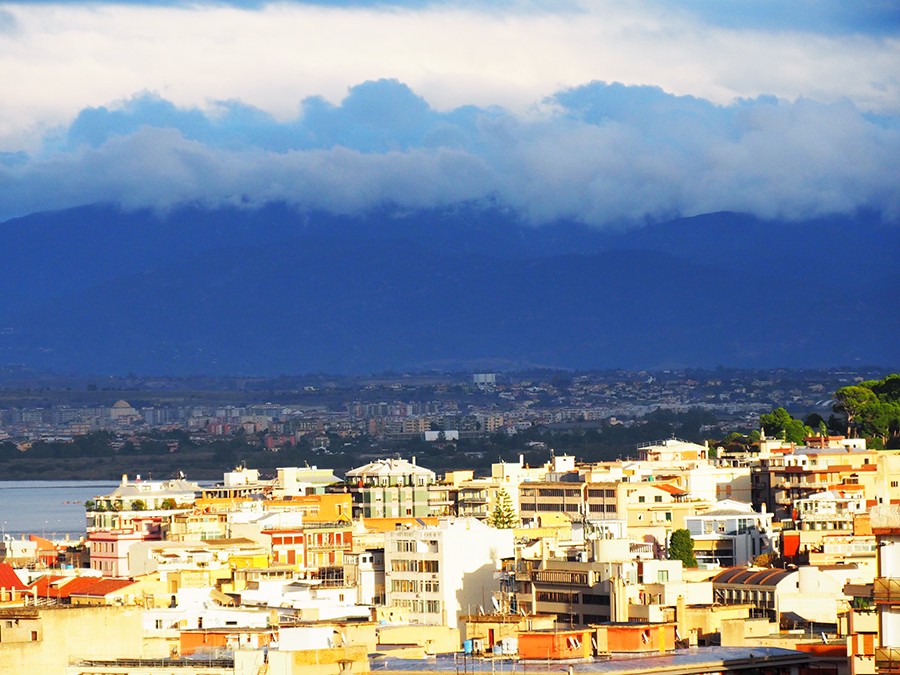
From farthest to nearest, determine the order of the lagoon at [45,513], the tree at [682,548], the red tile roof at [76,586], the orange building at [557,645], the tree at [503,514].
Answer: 1. the lagoon at [45,513]
2. the tree at [503,514]
3. the tree at [682,548]
4. the red tile roof at [76,586]
5. the orange building at [557,645]

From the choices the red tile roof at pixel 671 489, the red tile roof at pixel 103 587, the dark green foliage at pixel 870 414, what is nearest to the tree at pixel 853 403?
the dark green foliage at pixel 870 414

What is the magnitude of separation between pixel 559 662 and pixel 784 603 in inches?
622

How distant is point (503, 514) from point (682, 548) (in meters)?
16.7

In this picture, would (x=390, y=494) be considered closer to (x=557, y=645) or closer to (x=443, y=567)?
(x=443, y=567)

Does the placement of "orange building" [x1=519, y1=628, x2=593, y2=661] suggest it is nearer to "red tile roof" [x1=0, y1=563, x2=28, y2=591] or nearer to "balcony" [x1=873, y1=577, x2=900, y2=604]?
"balcony" [x1=873, y1=577, x2=900, y2=604]

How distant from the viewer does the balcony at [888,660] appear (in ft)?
97.3

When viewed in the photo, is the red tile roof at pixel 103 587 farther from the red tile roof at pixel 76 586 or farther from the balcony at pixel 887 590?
the balcony at pixel 887 590

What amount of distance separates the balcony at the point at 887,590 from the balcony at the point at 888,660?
0.52 meters

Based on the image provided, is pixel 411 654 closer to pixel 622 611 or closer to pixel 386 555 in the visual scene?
pixel 622 611

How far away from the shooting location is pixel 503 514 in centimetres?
9000

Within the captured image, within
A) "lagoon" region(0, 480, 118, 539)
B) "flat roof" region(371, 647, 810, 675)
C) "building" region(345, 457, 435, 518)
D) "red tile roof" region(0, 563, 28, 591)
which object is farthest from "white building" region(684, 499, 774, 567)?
"lagoon" region(0, 480, 118, 539)

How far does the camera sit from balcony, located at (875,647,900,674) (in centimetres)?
2967

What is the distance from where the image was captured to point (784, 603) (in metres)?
55.5

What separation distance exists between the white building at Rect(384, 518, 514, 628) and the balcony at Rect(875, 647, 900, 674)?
37065 millimetres
